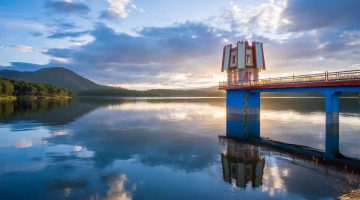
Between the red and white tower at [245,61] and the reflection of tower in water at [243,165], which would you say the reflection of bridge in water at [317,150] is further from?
the red and white tower at [245,61]

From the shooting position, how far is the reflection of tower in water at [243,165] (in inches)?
706

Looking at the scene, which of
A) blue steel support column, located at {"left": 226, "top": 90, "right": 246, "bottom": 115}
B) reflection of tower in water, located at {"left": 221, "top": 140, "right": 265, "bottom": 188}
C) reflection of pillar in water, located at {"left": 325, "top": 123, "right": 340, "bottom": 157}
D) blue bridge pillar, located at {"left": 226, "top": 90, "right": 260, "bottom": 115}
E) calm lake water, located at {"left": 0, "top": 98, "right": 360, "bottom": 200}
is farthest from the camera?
blue steel support column, located at {"left": 226, "top": 90, "right": 246, "bottom": 115}

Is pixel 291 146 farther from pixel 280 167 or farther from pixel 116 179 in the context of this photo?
pixel 116 179

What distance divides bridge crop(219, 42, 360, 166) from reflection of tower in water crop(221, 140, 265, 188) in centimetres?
1017

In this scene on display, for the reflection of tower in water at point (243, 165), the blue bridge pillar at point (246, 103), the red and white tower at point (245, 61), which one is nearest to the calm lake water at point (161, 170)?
the reflection of tower in water at point (243, 165)

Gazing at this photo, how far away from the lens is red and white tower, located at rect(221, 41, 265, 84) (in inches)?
2672

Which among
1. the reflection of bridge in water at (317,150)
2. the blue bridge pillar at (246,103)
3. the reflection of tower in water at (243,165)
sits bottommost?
the reflection of bridge in water at (317,150)

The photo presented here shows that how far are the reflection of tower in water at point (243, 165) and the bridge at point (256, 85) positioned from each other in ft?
33.4

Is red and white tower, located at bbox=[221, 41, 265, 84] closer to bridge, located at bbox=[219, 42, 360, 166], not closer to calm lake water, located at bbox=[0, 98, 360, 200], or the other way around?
bridge, located at bbox=[219, 42, 360, 166]

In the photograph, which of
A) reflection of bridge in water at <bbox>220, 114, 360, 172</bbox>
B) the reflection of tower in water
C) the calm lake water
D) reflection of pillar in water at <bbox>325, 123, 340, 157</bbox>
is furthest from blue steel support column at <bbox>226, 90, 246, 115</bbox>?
the reflection of tower in water

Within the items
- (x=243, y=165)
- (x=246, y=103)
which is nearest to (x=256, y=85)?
(x=246, y=103)

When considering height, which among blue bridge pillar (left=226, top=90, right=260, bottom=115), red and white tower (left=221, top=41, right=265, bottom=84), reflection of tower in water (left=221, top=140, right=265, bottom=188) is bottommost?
reflection of tower in water (left=221, top=140, right=265, bottom=188)

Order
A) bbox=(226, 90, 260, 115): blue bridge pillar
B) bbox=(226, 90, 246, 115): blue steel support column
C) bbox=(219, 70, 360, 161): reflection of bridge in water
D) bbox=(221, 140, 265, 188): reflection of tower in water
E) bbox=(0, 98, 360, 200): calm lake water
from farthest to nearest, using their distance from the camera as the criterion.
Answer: bbox=(226, 90, 246, 115): blue steel support column < bbox=(226, 90, 260, 115): blue bridge pillar < bbox=(219, 70, 360, 161): reflection of bridge in water < bbox=(221, 140, 265, 188): reflection of tower in water < bbox=(0, 98, 360, 200): calm lake water

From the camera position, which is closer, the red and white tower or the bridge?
the bridge
